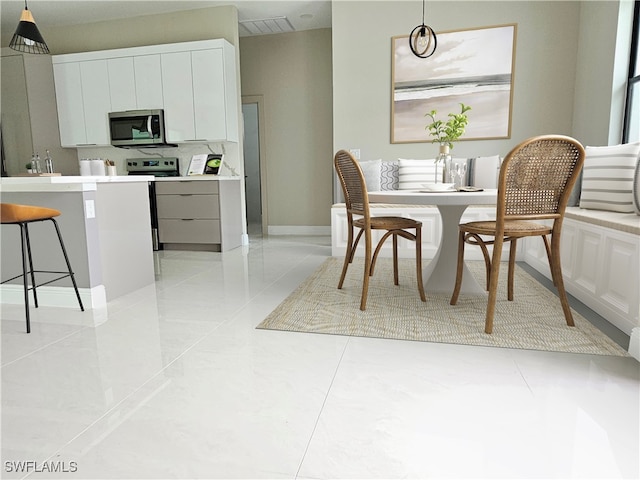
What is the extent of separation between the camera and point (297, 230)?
5855 millimetres

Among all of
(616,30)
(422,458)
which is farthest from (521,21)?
(422,458)

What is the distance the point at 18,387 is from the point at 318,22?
512cm

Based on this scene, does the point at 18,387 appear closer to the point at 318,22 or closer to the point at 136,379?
the point at 136,379

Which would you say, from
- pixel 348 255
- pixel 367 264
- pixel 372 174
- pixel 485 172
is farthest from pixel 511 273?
pixel 372 174

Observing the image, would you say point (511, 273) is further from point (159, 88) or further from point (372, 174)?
point (159, 88)

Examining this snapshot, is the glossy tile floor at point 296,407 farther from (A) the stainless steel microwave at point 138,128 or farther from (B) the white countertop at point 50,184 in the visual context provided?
(A) the stainless steel microwave at point 138,128

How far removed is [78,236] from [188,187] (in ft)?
6.65

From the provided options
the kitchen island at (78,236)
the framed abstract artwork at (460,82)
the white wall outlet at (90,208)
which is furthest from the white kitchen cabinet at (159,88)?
the white wall outlet at (90,208)

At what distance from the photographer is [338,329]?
2.11 meters

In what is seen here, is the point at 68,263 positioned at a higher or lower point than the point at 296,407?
higher

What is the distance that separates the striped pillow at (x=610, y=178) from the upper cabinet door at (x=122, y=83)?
475 centimetres

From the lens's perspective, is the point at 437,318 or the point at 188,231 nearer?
the point at 437,318

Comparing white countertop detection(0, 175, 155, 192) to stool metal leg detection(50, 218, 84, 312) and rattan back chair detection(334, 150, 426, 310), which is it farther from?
rattan back chair detection(334, 150, 426, 310)

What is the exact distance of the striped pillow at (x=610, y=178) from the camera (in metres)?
2.42
